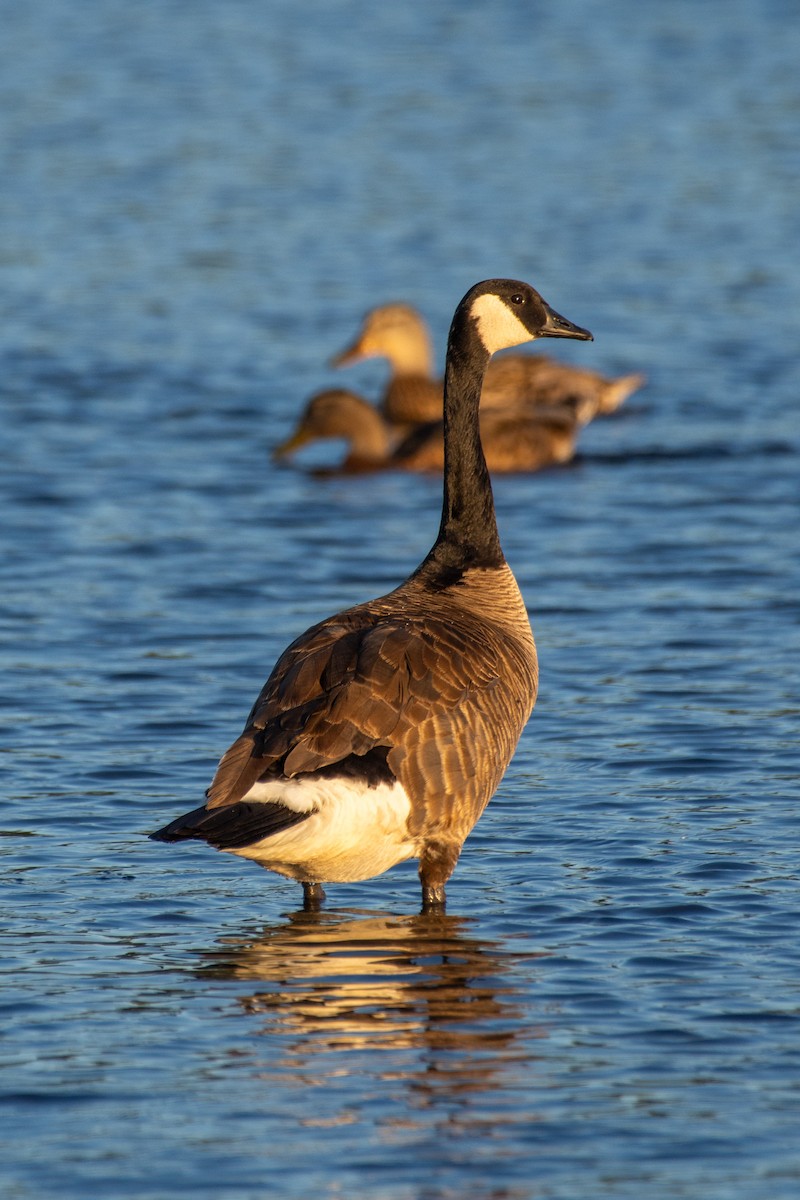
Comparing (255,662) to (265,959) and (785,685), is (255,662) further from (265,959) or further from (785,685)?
(265,959)

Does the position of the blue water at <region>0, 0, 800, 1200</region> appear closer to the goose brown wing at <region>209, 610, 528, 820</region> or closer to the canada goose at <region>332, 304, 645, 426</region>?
the canada goose at <region>332, 304, 645, 426</region>

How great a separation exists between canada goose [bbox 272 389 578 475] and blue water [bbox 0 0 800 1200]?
30 cm

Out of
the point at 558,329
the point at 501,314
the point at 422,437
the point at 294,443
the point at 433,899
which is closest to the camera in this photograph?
the point at 433,899

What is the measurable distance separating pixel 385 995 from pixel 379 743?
0.90 metres

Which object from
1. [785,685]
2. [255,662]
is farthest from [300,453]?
[785,685]

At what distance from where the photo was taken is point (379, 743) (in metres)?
7.18

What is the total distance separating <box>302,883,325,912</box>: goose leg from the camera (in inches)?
303

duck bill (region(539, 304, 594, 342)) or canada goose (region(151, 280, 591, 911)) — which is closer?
canada goose (region(151, 280, 591, 911))

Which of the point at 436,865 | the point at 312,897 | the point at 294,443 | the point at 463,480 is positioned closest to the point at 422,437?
the point at 294,443

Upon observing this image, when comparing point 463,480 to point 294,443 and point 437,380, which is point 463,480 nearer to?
point 294,443

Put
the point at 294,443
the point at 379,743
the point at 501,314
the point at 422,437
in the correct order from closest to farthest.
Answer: the point at 379,743, the point at 501,314, the point at 294,443, the point at 422,437

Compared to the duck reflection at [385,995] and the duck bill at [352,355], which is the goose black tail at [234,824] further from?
the duck bill at [352,355]

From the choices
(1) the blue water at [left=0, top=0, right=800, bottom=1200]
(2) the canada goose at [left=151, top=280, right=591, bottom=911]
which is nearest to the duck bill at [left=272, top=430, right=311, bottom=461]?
(1) the blue water at [left=0, top=0, right=800, bottom=1200]

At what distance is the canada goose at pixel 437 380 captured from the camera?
1698 cm
